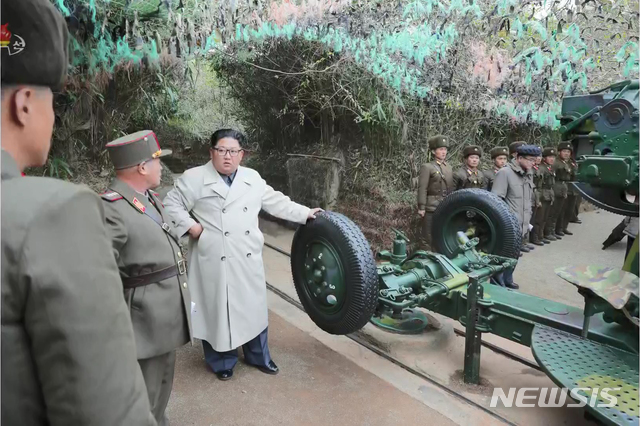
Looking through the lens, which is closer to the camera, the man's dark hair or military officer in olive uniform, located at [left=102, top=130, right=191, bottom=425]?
military officer in olive uniform, located at [left=102, top=130, right=191, bottom=425]

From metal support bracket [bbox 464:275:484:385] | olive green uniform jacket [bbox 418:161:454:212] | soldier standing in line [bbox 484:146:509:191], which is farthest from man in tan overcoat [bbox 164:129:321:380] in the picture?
soldier standing in line [bbox 484:146:509:191]

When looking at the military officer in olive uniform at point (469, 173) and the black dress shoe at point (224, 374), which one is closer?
the black dress shoe at point (224, 374)

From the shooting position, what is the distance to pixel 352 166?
21.2 ft

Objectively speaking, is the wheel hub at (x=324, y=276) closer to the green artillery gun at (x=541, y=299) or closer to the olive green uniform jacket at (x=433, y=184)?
the green artillery gun at (x=541, y=299)

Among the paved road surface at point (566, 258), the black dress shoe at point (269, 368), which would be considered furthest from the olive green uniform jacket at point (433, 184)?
the black dress shoe at point (269, 368)

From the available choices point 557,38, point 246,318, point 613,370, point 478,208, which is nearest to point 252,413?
point 246,318

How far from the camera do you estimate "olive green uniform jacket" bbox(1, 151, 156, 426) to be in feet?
2.10

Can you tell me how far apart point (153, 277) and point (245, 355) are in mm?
1445

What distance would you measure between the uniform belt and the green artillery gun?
106cm

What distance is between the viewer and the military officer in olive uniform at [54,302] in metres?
0.64

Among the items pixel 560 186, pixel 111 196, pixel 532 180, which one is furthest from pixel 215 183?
pixel 560 186

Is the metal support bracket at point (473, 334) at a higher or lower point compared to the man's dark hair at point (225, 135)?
lower

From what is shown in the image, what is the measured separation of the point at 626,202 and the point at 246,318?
2.38 meters

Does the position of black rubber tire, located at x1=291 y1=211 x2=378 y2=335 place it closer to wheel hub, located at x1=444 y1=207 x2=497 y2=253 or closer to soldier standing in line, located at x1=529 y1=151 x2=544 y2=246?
wheel hub, located at x1=444 y1=207 x2=497 y2=253
